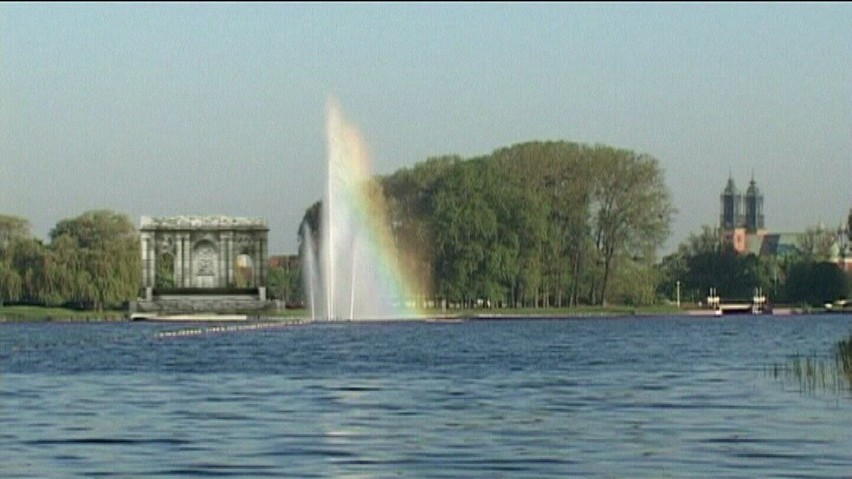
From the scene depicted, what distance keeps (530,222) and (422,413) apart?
285 ft

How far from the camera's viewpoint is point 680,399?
125 feet

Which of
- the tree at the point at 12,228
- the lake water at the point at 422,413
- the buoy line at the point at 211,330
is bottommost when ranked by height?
the lake water at the point at 422,413

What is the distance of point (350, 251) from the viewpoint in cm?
11938

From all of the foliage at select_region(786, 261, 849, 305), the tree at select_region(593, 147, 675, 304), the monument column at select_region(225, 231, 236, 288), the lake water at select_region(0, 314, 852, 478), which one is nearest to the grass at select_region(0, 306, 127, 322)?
the monument column at select_region(225, 231, 236, 288)

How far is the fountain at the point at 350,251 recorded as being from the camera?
11512 centimetres

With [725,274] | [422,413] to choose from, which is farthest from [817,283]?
[422,413]

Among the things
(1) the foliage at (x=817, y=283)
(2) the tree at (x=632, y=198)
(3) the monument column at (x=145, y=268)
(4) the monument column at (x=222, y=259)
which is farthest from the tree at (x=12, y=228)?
(1) the foliage at (x=817, y=283)

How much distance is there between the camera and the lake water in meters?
25.7

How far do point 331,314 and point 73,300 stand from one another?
19.0 metres

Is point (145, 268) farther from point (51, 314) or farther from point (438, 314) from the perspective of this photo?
point (438, 314)

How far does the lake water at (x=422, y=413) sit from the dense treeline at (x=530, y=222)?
5435cm

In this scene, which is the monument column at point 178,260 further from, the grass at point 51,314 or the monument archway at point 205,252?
the grass at point 51,314

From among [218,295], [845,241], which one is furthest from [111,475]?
[845,241]

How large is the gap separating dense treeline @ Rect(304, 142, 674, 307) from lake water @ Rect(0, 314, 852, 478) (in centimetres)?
5435
